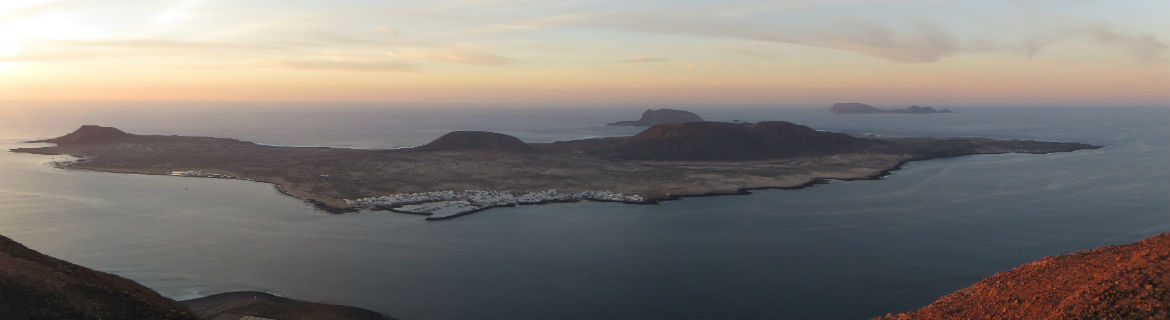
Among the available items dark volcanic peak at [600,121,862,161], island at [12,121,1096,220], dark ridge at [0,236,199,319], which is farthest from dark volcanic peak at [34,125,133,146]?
dark ridge at [0,236,199,319]

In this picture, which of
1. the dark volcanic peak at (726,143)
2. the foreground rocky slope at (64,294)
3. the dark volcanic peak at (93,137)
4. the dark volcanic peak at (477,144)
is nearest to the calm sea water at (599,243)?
the foreground rocky slope at (64,294)

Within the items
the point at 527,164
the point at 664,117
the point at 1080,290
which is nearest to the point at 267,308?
the point at 1080,290

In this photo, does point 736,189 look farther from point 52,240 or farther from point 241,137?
point 241,137

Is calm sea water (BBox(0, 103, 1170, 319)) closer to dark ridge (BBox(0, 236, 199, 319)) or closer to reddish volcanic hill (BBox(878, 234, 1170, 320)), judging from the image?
dark ridge (BBox(0, 236, 199, 319))

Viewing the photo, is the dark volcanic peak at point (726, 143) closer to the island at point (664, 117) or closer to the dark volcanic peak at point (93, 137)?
the dark volcanic peak at point (93, 137)

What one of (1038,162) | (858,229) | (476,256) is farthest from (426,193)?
(1038,162)

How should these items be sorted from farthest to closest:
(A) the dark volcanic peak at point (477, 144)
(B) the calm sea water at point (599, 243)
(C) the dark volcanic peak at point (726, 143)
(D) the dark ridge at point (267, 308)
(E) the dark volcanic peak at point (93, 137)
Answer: (E) the dark volcanic peak at point (93, 137) → (A) the dark volcanic peak at point (477, 144) → (C) the dark volcanic peak at point (726, 143) → (B) the calm sea water at point (599, 243) → (D) the dark ridge at point (267, 308)
